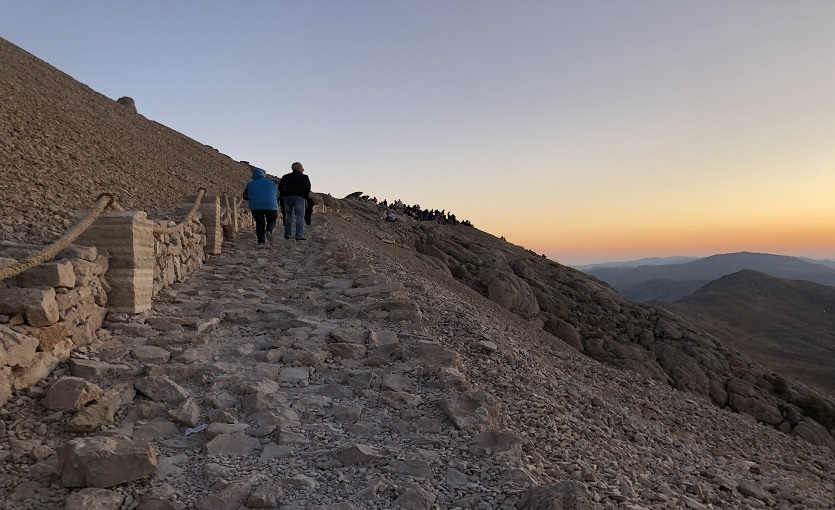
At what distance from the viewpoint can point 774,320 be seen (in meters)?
56.1

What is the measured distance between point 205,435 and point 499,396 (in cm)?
269

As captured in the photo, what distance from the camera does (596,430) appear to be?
17.3ft

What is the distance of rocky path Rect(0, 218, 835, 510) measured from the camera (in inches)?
119

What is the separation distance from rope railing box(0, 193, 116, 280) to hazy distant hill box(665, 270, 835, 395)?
128 feet

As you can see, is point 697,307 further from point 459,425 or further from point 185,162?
point 459,425

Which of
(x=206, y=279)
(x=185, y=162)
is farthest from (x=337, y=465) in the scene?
(x=185, y=162)

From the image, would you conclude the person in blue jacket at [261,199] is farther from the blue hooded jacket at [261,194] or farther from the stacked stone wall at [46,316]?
the stacked stone wall at [46,316]

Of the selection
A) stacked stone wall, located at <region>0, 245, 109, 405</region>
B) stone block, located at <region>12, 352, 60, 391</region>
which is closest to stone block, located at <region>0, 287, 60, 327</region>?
stacked stone wall, located at <region>0, 245, 109, 405</region>

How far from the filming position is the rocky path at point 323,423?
9.93 feet

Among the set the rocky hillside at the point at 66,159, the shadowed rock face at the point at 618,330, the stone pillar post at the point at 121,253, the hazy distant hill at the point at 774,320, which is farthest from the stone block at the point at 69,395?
the hazy distant hill at the point at 774,320

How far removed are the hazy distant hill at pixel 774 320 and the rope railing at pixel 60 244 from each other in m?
39.1

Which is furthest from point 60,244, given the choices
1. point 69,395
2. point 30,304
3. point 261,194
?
point 261,194

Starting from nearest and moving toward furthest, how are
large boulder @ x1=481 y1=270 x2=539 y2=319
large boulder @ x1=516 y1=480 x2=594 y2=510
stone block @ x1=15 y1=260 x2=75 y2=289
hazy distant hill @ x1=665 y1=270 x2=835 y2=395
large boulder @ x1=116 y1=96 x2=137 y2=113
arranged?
1. large boulder @ x1=516 y1=480 x2=594 y2=510
2. stone block @ x1=15 y1=260 x2=75 y2=289
3. large boulder @ x1=481 y1=270 x2=539 y2=319
4. large boulder @ x1=116 y1=96 x2=137 y2=113
5. hazy distant hill @ x1=665 y1=270 x2=835 y2=395

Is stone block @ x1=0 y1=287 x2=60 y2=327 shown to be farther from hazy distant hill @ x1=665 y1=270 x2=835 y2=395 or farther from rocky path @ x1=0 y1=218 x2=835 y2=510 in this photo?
hazy distant hill @ x1=665 y1=270 x2=835 y2=395
